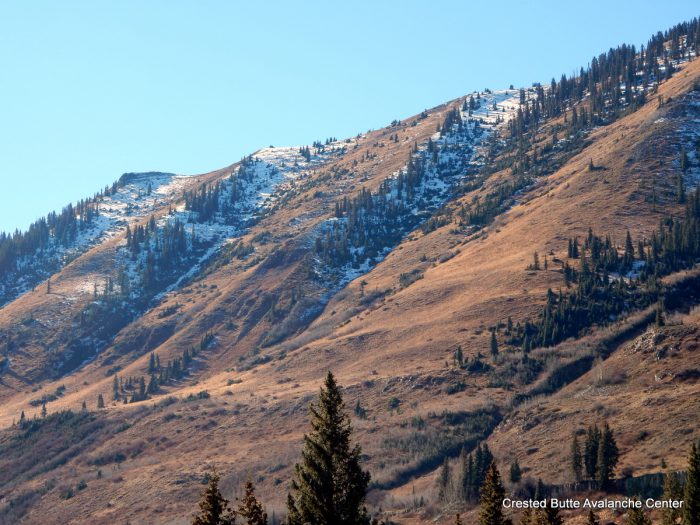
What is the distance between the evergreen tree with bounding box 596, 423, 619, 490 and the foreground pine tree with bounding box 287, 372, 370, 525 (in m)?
92.2

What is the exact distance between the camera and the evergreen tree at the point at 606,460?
118062 millimetres

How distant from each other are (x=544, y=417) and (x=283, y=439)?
5377 cm

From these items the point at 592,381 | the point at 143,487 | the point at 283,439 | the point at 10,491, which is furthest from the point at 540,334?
the point at 10,491

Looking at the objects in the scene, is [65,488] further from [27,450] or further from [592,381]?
[592,381]

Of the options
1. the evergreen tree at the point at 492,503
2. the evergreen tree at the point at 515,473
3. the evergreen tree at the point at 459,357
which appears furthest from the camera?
the evergreen tree at the point at 459,357

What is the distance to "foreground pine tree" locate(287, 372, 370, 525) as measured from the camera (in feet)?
111

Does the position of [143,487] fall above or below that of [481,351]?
below

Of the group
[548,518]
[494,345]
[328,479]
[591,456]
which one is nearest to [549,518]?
[548,518]

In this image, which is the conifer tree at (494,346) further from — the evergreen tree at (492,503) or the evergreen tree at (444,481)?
the evergreen tree at (492,503)

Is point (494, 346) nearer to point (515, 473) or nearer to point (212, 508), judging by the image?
point (515, 473)

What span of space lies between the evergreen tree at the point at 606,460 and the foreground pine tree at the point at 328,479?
302 ft

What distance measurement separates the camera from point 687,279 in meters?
192

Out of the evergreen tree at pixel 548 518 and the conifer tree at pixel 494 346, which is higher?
the evergreen tree at pixel 548 518

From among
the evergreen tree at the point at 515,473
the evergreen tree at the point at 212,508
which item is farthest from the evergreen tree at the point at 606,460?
the evergreen tree at the point at 212,508
